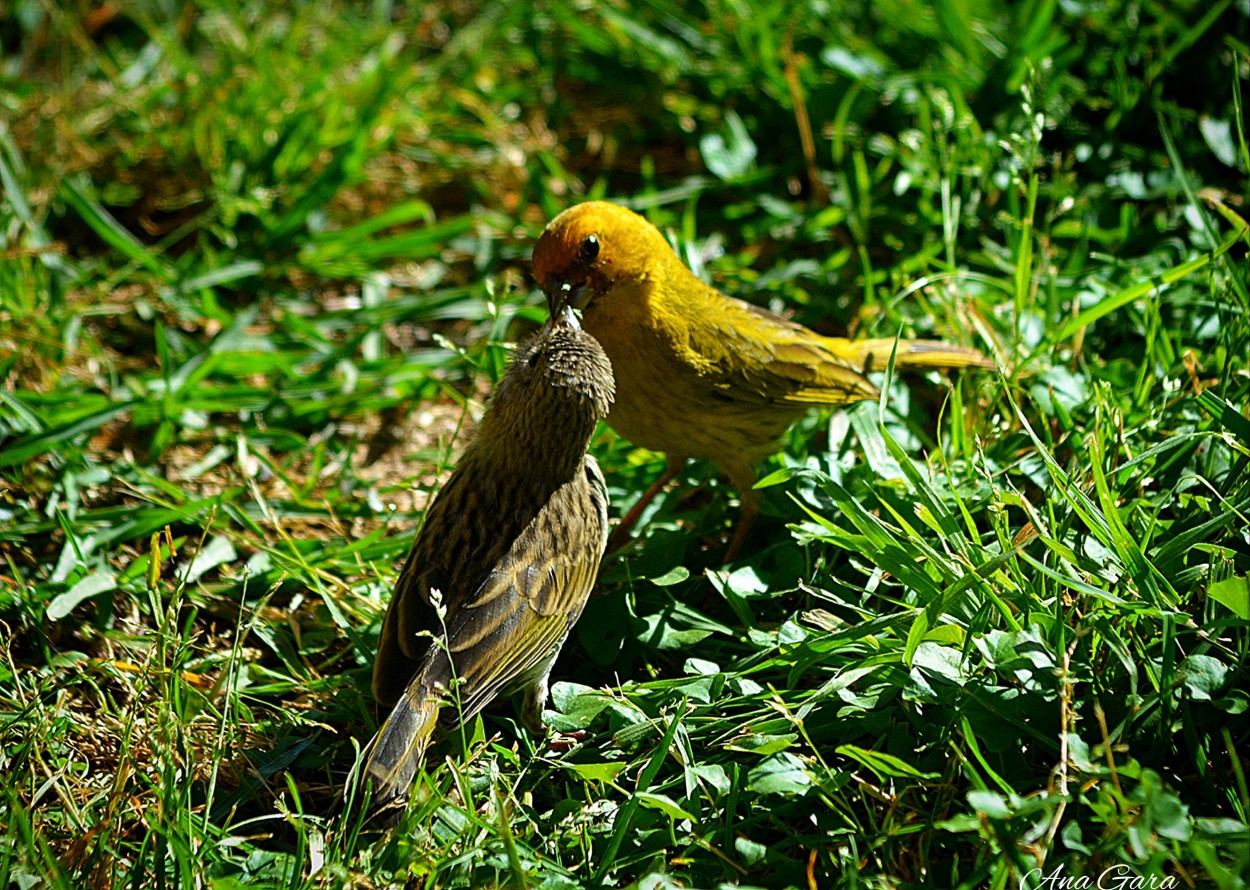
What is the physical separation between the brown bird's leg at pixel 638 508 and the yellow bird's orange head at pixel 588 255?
27.2 inches

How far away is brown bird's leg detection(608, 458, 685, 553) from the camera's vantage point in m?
3.96

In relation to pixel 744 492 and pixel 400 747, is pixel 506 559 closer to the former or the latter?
pixel 400 747

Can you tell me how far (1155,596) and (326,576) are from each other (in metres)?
2.47

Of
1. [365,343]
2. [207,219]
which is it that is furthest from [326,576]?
[207,219]

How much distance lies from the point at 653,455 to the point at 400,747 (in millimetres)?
1869

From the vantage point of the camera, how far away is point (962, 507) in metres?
3.12

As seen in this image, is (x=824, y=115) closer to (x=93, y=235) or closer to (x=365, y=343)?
(x=365, y=343)

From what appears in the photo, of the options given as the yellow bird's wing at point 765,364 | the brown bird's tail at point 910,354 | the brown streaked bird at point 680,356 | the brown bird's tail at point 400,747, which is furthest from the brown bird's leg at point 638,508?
the brown bird's tail at point 400,747

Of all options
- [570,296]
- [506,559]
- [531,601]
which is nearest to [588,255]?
[570,296]

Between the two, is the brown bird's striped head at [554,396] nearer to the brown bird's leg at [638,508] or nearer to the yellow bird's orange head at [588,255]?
the yellow bird's orange head at [588,255]

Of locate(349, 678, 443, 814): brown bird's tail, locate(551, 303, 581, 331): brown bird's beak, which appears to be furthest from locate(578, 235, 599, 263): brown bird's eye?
locate(349, 678, 443, 814): brown bird's tail

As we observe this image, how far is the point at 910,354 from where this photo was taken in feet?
13.4

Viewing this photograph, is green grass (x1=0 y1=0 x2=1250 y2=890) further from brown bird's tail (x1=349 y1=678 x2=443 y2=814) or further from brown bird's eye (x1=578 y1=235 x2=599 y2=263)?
brown bird's eye (x1=578 y1=235 x2=599 y2=263)

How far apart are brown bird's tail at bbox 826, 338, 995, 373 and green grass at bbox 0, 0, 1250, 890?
10 cm
